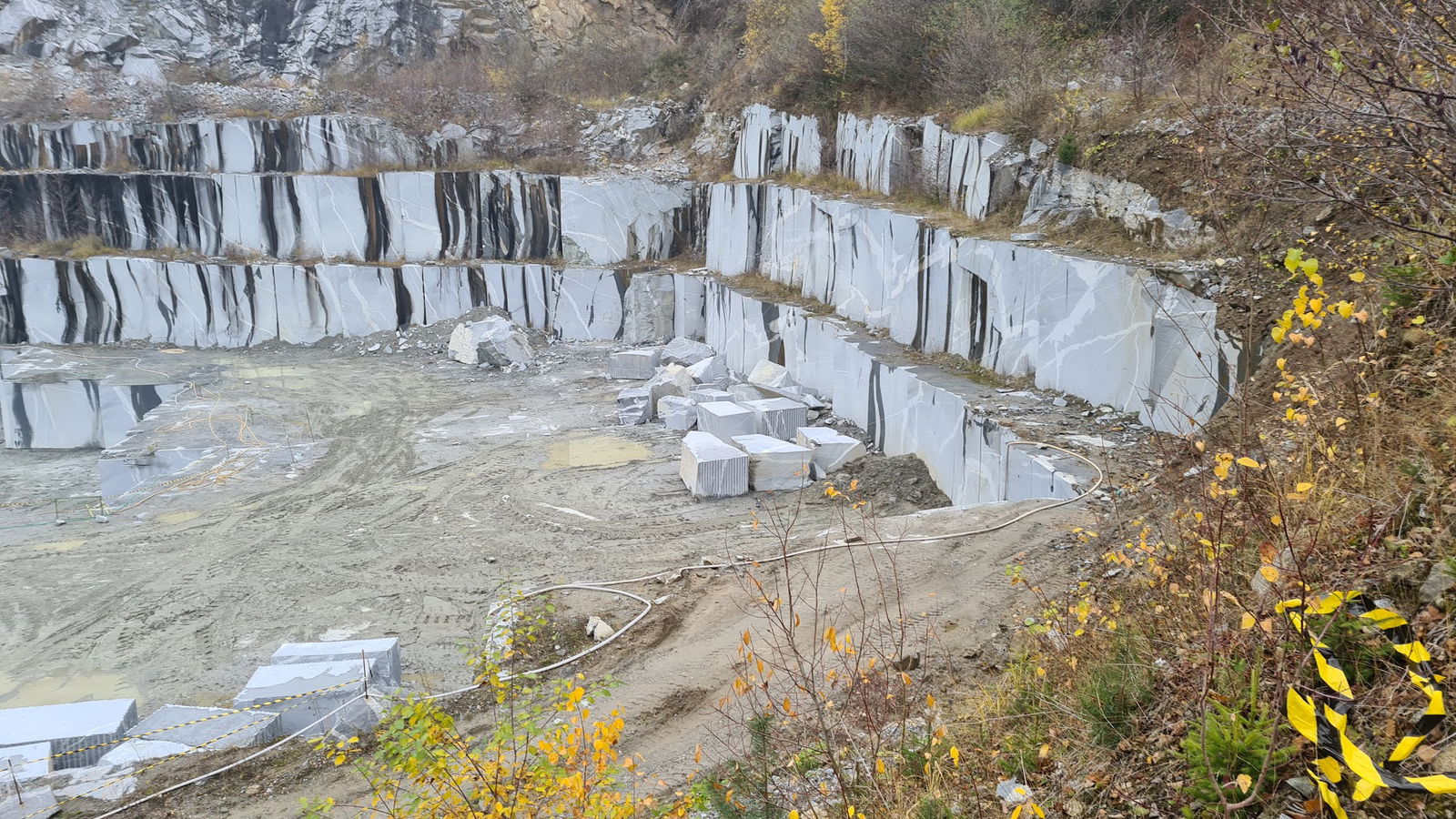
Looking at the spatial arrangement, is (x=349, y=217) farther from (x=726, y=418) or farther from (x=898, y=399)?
(x=898, y=399)

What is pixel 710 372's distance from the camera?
1703cm

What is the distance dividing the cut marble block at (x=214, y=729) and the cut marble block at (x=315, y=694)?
11 centimetres

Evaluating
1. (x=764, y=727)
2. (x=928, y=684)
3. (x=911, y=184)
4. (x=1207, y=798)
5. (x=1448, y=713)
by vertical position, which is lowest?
(x=928, y=684)

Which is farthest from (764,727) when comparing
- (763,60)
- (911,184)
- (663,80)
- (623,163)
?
(663,80)

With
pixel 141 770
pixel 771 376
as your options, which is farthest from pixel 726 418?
pixel 141 770

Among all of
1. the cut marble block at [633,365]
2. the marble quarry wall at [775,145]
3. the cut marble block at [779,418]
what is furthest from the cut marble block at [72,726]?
the marble quarry wall at [775,145]

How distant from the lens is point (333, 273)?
22297 mm

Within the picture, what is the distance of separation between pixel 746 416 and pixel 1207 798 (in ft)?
35.1

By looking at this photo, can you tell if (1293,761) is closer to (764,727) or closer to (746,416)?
(764,727)

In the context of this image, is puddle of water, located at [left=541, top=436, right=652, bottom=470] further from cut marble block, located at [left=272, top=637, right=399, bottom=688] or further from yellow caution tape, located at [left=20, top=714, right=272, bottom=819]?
yellow caution tape, located at [left=20, top=714, right=272, bottom=819]

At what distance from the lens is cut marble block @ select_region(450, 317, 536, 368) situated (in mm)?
19312

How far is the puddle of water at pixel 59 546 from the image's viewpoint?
1088 cm

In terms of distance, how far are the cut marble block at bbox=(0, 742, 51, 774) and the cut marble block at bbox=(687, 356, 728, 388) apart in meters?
11.8

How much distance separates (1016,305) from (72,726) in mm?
9702
